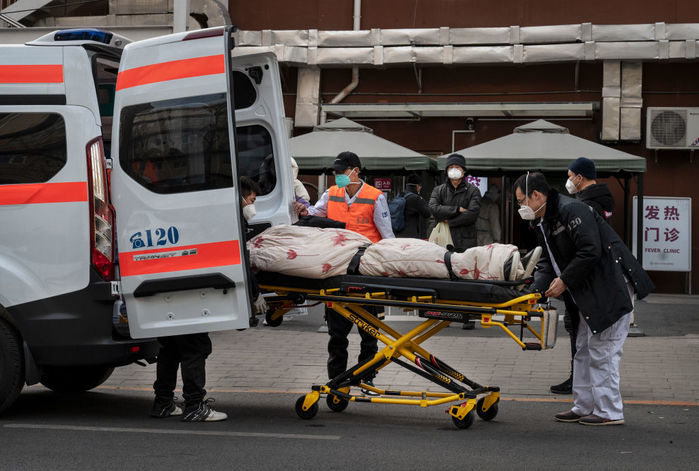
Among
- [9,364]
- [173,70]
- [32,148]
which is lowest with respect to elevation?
[9,364]

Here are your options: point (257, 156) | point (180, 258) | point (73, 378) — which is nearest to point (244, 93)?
point (257, 156)

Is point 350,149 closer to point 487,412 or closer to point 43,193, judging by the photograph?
point 487,412

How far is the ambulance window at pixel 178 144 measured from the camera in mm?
6766

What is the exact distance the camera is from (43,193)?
690cm

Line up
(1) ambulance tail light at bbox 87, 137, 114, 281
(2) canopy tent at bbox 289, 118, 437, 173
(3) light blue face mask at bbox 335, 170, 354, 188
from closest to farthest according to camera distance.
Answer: (1) ambulance tail light at bbox 87, 137, 114, 281
(3) light blue face mask at bbox 335, 170, 354, 188
(2) canopy tent at bbox 289, 118, 437, 173

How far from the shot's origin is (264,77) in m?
8.68

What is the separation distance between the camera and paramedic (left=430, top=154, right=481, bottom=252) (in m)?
12.5

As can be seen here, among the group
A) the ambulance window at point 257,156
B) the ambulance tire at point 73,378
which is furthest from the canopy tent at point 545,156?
the ambulance tire at point 73,378

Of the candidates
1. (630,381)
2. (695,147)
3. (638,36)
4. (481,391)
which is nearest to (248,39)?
(638,36)

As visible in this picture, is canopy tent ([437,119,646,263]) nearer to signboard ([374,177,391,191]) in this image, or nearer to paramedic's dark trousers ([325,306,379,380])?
signboard ([374,177,391,191])

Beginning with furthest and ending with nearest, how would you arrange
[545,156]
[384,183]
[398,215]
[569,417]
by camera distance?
[384,183], [545,156], [398,215], [569,417]

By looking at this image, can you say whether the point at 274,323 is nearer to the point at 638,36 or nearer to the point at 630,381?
the point at 630,381

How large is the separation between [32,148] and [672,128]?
12.8 m

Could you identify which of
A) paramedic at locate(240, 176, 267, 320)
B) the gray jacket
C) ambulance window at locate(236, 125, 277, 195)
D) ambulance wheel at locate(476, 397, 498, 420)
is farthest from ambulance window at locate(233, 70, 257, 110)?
the gray jacket
